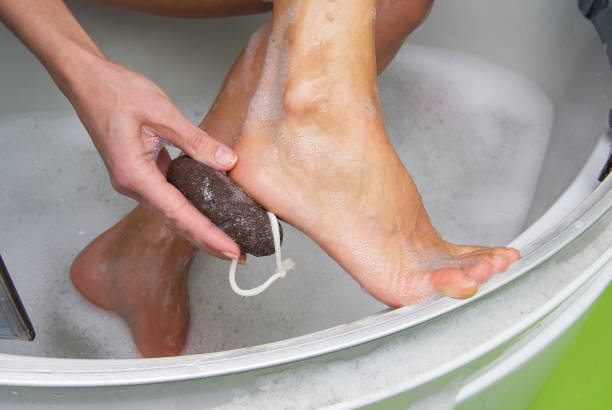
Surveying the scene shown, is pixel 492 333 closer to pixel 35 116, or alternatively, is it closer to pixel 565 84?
pixel 565 84

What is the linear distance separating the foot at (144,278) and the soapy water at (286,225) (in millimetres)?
60

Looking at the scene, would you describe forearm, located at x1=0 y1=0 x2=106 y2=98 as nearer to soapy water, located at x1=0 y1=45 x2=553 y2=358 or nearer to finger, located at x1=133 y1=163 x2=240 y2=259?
finger, located at x1=133 y1=163 x2=240 y2=259

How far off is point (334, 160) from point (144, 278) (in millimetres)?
421

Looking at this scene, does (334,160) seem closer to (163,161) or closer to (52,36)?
(163,161)

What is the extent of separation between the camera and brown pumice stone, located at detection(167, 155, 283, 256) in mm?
683

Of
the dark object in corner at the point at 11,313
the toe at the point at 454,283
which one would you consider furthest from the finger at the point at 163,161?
→ the toe at the point at 454,283

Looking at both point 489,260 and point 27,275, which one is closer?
point 489,260

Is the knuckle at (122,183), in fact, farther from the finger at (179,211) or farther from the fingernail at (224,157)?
the fingernail at (224,157)

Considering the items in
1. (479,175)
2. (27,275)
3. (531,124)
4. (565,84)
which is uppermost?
(565,84)

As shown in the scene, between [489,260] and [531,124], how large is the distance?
0.73 m

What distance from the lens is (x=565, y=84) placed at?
1.15 metres

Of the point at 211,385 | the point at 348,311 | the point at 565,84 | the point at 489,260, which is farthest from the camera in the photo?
the point at 565,84

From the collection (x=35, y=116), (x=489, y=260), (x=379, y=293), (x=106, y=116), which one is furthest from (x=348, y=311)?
(x=35, y=116)

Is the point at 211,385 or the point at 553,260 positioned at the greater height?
the point at 553,260
